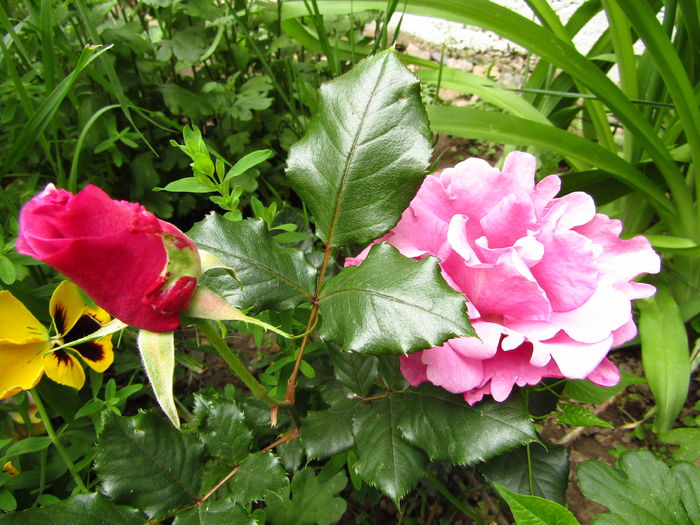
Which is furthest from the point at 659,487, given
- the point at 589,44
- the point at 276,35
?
the point at 589,44

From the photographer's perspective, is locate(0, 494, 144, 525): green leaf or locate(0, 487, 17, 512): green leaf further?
locate(0, 487, 17, 512): green leaf

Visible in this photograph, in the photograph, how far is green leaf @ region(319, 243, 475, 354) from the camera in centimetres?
45

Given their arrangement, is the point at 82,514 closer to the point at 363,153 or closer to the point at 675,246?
the point at 363,153

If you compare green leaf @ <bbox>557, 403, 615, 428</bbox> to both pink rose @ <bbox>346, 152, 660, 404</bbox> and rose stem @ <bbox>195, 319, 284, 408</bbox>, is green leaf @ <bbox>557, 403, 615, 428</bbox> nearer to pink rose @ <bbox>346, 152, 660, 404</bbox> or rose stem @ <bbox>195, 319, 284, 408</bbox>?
pink rose @ <bbox>346, 152, 660, 404</bbox>

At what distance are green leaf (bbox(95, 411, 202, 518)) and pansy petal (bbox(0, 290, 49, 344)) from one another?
0.77 feet

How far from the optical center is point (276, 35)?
58.8 inches

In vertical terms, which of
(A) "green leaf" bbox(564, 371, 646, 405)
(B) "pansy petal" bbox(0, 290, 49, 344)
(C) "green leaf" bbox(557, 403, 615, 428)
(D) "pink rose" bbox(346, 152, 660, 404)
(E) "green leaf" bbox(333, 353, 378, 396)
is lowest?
(A) "green leaf" bbox(564, 371, 646, 405)

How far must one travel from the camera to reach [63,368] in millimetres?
765

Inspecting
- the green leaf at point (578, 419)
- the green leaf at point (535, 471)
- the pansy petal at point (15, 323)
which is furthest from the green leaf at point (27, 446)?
the green leaf at point (578, 419)

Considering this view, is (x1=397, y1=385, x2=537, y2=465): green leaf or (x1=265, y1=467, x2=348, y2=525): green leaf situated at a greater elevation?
(x1=397, y1=385, x2=537, y2=465): green leaf

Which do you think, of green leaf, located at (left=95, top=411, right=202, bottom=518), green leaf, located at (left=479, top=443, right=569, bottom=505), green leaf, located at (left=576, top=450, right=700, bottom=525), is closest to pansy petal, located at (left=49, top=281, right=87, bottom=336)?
green leaf, located at (left=95, top=411, right=202, bottom=518)

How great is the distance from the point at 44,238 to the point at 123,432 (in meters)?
0.30

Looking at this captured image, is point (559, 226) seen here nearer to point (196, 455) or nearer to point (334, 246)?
point (334, 246)

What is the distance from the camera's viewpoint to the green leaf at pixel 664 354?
1.01m
